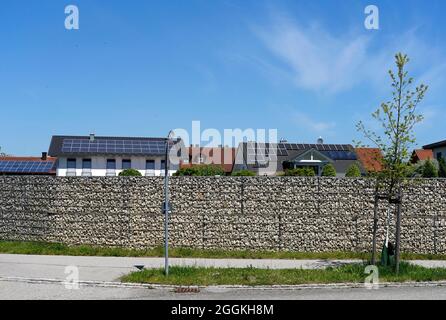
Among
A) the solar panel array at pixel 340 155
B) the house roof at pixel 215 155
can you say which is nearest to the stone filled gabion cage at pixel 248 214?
the solar panel array at pixel 340 155

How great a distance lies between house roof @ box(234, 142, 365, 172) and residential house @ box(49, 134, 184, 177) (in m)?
7.52

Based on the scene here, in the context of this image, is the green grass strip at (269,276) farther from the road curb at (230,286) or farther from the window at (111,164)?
the window at (111,164)

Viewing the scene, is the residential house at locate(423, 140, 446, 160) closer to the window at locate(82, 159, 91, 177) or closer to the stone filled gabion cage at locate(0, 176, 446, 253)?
the window at locate(82, 159, 91, 177)

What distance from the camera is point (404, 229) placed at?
1484 centimetres

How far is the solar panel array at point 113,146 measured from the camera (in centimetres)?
5650

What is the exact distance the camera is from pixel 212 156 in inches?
2598

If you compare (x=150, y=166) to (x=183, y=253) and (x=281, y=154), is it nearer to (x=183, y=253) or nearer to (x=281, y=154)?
(x=281, y=154)

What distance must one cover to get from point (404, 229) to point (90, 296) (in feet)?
30.0

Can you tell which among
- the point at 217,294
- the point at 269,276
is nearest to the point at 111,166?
the point at 269,276

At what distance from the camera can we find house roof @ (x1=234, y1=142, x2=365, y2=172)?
56.3 meters

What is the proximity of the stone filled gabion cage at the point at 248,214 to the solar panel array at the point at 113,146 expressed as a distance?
41284 millimetres
